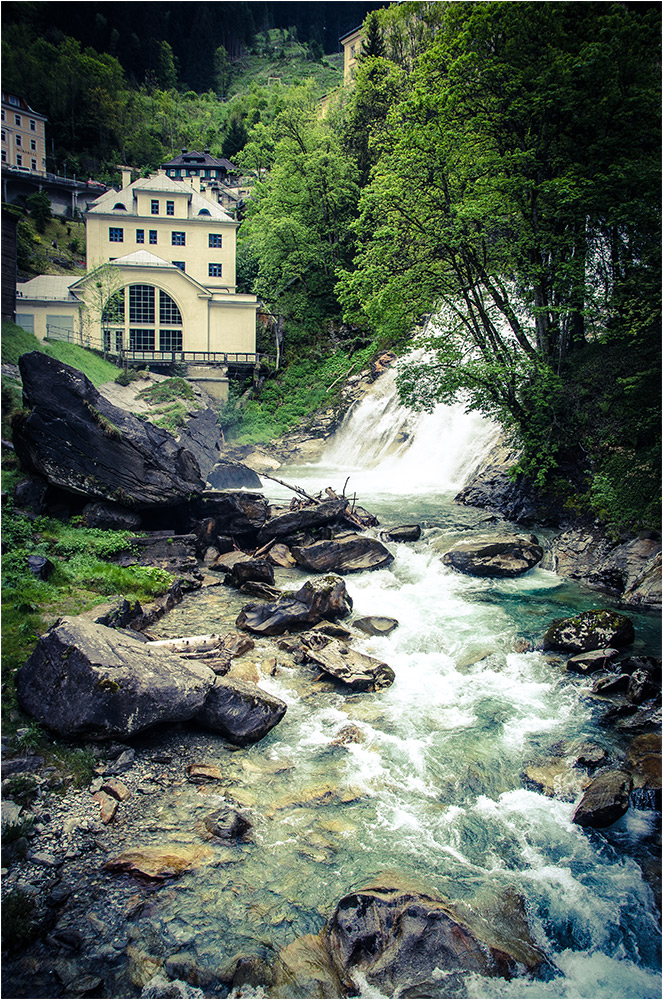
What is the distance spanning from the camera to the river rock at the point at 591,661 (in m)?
9.60

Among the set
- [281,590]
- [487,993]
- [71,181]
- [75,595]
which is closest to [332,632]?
[281,590]

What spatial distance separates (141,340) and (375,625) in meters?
36.5

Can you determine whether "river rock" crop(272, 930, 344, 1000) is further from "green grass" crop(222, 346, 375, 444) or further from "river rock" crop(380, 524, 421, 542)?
"green grass" crop(222, 346, 375, 444)

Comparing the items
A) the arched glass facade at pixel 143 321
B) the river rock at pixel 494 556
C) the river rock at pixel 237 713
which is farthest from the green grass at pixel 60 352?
the river rock at pixel 237 713

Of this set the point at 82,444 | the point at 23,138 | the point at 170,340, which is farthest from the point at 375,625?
the point at 23,138

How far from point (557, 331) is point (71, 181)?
2909 inches

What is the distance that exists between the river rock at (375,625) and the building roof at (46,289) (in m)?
36.7

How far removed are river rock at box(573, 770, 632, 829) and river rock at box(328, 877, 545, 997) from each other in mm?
1796

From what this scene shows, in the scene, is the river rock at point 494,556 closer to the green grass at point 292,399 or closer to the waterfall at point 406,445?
the waterfall at point 406,445

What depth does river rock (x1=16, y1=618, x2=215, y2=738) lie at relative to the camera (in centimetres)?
681

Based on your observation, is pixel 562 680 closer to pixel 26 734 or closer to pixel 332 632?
pixel 332 632

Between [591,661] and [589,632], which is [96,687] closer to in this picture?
[591,661]

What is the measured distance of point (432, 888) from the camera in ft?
18.4

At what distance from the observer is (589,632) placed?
33.8 ft
